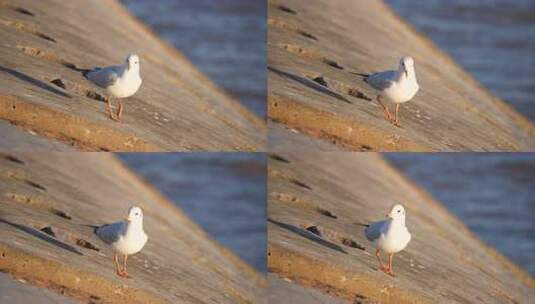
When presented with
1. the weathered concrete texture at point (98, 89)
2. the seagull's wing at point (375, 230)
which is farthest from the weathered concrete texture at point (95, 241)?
the seagull's wing at point (375, 230)

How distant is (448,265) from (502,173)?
0.35 m

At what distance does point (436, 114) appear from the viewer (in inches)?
215

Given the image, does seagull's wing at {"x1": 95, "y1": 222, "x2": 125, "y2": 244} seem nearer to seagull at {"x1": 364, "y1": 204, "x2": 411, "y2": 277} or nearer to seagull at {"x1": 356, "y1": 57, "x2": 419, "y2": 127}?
seagull at {"x1": 364, "y1": 204, "x2": 411, "y2": 277}

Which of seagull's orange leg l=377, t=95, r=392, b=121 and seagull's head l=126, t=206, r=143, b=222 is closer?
seagull's head l=126, t=206, r=143, b=222

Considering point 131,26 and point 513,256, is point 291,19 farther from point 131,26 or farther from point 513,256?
point 513,256

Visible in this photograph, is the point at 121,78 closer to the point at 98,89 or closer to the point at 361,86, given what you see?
the point at 98,89

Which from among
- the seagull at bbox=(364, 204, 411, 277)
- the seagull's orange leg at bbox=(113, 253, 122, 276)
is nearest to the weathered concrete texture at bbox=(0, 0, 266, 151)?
the seagull's orange leg at bbox=(113, 253, 122, 276)

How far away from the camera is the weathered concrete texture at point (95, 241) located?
5359mm

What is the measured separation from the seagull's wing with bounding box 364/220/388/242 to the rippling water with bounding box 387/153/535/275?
19 centimetres

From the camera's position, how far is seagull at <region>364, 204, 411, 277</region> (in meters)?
5.36

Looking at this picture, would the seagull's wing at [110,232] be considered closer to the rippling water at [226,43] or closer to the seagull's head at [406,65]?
the rippling water at [226,43]

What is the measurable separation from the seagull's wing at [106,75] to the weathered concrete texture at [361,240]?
577 mm

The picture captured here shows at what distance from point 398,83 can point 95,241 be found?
111 cm

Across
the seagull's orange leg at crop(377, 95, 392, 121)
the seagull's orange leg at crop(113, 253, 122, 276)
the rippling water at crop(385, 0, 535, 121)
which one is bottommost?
the seagull's orange leg at crop(113, 253, 122, 276)
